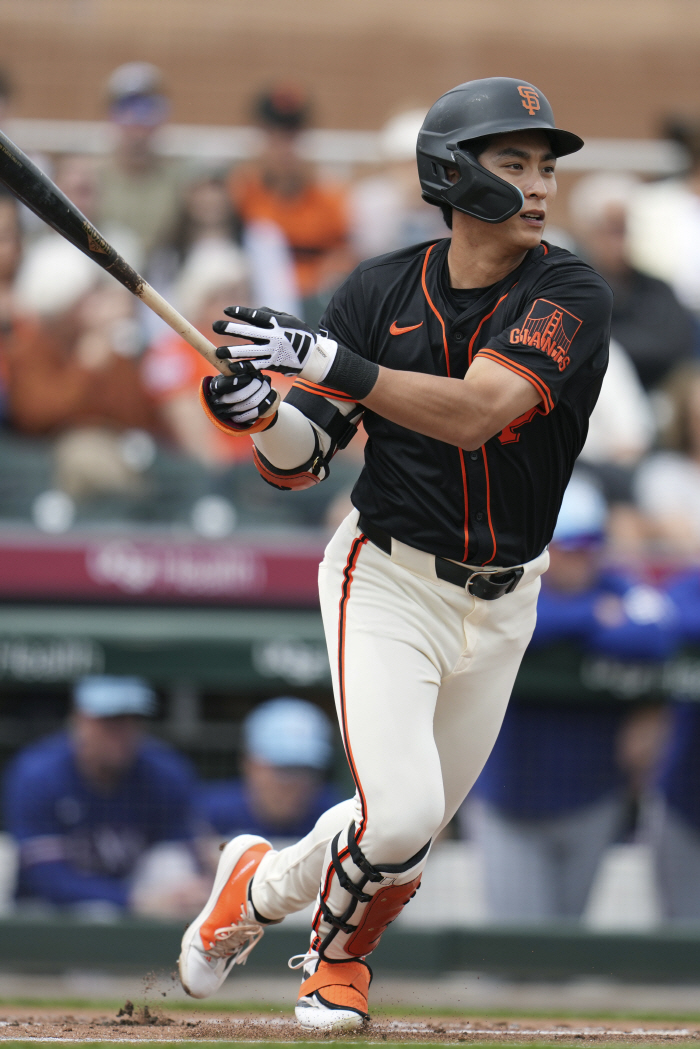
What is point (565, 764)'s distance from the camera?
17.6ft

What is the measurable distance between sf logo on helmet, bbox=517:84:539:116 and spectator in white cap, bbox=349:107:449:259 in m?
3.70

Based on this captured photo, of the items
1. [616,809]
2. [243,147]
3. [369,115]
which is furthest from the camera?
[369,115]

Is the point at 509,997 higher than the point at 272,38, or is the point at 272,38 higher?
the point at 272,38

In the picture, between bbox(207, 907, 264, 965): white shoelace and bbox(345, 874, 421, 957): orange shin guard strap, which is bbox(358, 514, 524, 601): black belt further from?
bbox(207, 907, 264, 965): white shoelace

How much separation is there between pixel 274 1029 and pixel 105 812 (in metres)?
2.05

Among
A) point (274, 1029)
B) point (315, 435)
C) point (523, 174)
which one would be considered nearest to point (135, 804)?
point (274, 1029)

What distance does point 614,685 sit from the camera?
5.44 m

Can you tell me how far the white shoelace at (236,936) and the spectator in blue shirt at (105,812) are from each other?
178cm

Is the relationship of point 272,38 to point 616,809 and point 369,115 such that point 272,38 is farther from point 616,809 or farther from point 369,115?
point 616,809

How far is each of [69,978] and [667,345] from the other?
3948mm

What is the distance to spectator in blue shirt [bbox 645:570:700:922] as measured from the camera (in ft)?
17.7

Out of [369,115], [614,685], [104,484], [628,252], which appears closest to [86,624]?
[104,484]

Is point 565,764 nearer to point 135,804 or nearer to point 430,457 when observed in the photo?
point 135,804

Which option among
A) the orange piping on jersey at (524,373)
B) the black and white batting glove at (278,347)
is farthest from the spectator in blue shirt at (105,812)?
the orange piping on jersey at (524,373)
